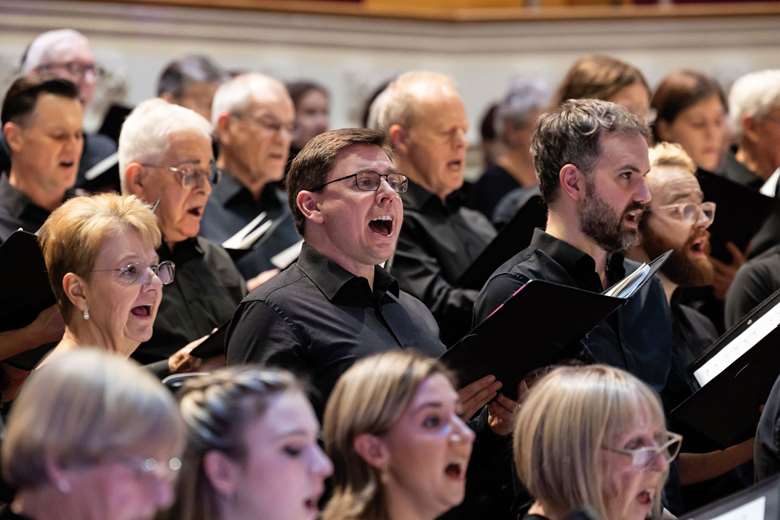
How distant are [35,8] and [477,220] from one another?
254 cm

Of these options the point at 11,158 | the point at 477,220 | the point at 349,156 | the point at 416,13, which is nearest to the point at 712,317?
the point at 477,220

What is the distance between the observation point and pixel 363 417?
273cm

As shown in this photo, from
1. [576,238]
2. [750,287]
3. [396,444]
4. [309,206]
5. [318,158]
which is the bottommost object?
[750,287]

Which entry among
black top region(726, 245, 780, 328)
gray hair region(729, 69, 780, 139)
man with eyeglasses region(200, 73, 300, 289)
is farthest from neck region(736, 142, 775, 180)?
man with eyeglasses region(200, 73, 300, 289)

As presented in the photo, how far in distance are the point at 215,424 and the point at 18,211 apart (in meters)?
2.13

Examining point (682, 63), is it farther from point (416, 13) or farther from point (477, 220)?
point (477, 220)

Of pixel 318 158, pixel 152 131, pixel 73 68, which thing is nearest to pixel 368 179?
pixel 318 158

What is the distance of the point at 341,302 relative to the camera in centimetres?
347

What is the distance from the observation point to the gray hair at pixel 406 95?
4.91 m

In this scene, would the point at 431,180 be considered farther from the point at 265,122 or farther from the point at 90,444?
the point at 90,444

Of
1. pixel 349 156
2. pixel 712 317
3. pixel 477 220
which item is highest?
pixel 349 156

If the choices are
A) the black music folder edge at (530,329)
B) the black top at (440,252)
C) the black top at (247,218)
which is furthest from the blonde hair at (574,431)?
the black top at (247,218)

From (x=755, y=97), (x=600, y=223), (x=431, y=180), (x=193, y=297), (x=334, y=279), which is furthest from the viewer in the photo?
(x=755, y=97)

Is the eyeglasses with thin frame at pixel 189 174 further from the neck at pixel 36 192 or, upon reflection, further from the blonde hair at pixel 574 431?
the blonde hair at pixel 574 431
